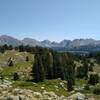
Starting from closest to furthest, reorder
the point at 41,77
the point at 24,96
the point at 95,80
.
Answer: the point at 24,96
the point at 41,77
the point at 95,80

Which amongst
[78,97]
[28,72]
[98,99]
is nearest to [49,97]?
[78,97]

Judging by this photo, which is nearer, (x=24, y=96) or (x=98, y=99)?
(x=24, y=96)

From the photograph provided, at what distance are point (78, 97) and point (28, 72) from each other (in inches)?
5595

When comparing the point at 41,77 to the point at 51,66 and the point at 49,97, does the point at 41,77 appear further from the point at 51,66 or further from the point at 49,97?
the point at 49,97

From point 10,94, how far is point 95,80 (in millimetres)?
133395

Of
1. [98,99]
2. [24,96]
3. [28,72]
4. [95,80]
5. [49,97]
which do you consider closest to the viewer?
[24,96]

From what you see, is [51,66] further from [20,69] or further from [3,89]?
[3,89]

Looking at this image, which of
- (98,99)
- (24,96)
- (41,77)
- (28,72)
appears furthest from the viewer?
(28,72)

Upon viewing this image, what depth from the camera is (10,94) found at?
124 feet

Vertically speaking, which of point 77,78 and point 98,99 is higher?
point 98,99

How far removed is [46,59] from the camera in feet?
598

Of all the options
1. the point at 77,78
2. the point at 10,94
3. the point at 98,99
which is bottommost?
the point at 77,78

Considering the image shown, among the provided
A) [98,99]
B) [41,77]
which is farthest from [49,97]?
[41,77]

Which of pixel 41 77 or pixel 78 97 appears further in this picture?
pixel 41 77
